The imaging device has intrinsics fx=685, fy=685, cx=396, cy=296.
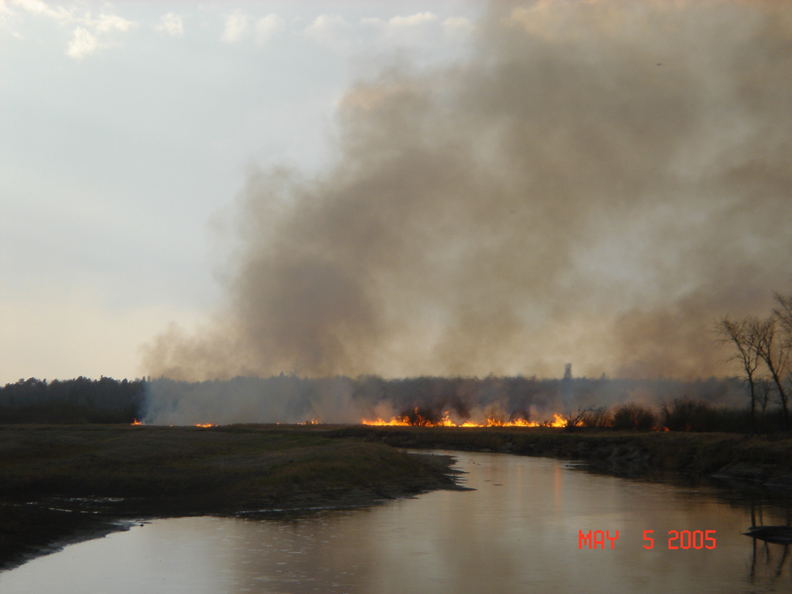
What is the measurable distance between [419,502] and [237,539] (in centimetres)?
1666

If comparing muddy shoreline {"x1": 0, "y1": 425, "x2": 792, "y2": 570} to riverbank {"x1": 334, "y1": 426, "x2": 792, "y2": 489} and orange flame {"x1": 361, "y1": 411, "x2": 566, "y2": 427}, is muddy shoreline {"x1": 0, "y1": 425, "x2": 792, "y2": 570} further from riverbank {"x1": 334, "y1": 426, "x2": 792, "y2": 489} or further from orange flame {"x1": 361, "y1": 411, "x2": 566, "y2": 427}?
orange flame {"x1": 361, "y1": 411, "x2": 566, "y2": 427}

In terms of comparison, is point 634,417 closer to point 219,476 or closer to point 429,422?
point 429,422

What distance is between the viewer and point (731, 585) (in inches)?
884

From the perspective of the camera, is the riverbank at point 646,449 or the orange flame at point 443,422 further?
the orange flame at point 443,422

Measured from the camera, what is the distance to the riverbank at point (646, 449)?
2486 inches

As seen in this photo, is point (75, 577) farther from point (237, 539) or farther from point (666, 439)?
point (666, 439)

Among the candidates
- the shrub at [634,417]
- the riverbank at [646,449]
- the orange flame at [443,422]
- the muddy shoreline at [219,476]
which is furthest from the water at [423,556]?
the orange flame at [443,422]

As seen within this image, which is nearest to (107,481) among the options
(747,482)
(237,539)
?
(237,539)

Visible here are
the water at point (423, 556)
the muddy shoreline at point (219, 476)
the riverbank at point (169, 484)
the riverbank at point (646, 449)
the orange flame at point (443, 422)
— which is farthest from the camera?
the orange flame at point (443, 422)

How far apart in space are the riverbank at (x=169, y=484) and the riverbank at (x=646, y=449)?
27.2m

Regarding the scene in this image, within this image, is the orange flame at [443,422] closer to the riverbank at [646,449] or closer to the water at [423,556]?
the riverbank at [646,449]

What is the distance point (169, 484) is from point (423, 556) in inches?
985

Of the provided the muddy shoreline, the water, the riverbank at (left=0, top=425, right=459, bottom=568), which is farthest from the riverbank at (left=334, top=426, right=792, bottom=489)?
the riverbank at (left=0, top=425, right=459, bottom=568)

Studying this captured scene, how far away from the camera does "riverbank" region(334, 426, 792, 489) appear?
63.2m
